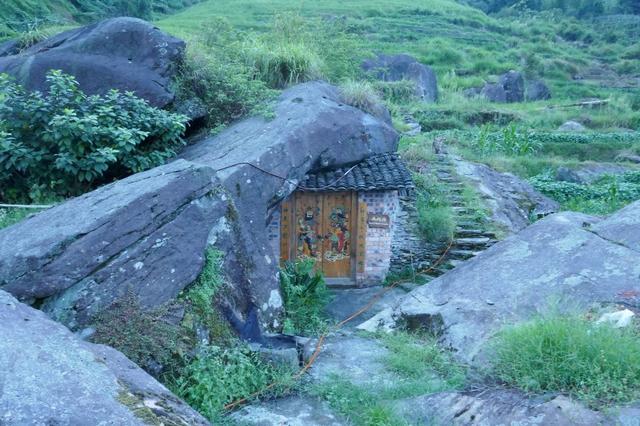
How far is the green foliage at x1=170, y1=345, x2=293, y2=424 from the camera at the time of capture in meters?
6.13

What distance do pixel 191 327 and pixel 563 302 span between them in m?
4.10

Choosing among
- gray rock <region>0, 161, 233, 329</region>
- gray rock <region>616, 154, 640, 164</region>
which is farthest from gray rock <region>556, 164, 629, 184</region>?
gray rock <region>0, 161, 233, 329</region>

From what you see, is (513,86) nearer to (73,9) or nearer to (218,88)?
(73,9)

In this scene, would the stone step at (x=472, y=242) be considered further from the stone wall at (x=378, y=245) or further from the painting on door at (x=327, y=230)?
the painting on door at (x=327, y=230)

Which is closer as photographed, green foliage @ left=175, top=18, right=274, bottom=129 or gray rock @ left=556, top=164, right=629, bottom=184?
green foliage @ left=175, top=18, right=274, bottom=129

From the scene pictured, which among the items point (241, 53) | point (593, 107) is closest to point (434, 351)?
point (241, 53)

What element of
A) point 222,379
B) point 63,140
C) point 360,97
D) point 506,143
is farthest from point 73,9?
point 222,379

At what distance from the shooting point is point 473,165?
19.5 metres

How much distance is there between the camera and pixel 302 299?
32.4ft

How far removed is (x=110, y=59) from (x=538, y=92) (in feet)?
109

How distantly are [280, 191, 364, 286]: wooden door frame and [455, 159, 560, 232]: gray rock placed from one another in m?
3.68

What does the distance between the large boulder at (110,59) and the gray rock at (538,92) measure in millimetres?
31598

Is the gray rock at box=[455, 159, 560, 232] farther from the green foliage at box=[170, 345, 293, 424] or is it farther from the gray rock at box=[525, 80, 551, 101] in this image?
the gray rock at box=[525, 80, 551, 101]

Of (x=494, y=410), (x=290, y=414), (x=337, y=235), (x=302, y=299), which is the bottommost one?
(x=337, y=235)
